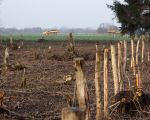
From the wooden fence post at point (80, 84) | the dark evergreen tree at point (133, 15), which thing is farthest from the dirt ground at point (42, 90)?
the dark evergreen tree at point (133, 15)

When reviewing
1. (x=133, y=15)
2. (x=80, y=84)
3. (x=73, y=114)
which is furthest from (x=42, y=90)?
(x=133, y=15)

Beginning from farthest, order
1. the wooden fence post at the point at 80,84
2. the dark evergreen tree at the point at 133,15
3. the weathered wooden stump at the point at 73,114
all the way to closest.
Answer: the dark evergreen tree at the point at 133,15, the wooden fence post at the point at 80,84, the weathered wooden stump at the point at 73,114

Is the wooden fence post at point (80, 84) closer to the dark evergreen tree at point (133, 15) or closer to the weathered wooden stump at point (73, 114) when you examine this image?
the weathered wooden stump at point (73, 114)

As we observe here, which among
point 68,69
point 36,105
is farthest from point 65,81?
point 68,69

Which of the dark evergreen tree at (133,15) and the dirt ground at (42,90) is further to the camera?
the dark evergreen tree at (133,15)

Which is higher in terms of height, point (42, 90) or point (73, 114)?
point (73, 114)

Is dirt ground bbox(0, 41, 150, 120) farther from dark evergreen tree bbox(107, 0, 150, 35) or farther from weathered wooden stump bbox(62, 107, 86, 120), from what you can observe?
dark evergreen tree bbox(107, 0, 150, 35)

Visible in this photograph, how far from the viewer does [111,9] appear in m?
44.1

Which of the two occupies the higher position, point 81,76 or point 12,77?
point 81,76

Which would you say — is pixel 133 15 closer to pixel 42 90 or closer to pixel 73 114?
pixel 42 90

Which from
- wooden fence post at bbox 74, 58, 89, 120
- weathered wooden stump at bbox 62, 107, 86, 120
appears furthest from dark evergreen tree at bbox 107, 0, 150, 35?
weathered wooden stump at bbox 62, 107, 86, 120

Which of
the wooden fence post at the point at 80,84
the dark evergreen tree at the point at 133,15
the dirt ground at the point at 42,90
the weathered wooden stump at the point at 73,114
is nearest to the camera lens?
the weathered wooden stump at the point at 73,114

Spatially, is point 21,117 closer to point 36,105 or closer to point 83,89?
point 36,105

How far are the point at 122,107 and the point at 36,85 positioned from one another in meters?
5.58
